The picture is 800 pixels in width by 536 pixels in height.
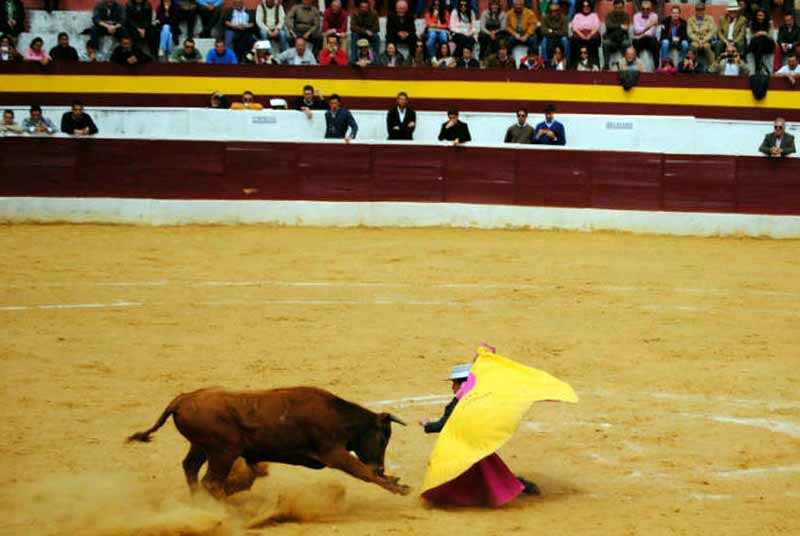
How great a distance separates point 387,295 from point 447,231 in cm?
464

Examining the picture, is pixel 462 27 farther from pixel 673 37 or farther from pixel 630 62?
pixel 673 37

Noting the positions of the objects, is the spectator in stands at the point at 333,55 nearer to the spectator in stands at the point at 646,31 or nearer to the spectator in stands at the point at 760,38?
the spectator in stands at the point at 646,31

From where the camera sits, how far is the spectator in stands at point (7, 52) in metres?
20.4

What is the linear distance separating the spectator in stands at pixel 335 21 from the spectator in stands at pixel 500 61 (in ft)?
7.45

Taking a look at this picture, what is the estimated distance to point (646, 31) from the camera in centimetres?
2055

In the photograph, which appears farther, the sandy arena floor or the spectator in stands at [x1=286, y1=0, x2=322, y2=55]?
the spectator in stands at [x1=286, y1=0, x2=322, y2=55]

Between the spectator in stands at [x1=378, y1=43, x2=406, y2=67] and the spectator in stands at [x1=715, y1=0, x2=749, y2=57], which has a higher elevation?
the spectator in stands at [x1=715, y1=0, x2=749, y2=57]

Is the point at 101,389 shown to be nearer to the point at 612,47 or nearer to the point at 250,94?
the point at 250,94

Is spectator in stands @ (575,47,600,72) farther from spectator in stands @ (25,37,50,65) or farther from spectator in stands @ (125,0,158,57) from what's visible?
spectator in stands @ (25,37,50,65)

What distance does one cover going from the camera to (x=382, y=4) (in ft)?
70.0

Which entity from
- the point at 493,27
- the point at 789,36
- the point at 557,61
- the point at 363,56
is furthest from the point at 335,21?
the point at 789,36

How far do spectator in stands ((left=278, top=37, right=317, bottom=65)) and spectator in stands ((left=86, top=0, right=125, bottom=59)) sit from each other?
2.44 meters

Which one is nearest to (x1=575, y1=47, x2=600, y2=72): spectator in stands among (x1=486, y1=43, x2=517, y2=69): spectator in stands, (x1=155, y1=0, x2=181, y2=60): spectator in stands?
(x1=486, y1=43, x2=517, y2=69): spectator in stands

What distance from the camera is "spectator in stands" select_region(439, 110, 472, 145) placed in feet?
61.5
